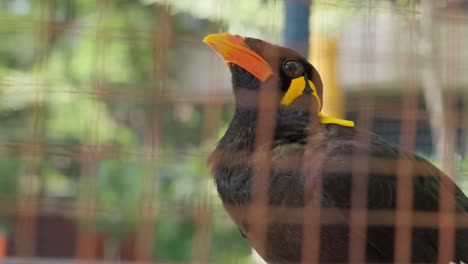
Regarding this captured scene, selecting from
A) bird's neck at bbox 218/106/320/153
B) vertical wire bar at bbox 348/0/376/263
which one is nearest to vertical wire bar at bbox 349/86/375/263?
vertical wire bar at bbox 348/0/376/263

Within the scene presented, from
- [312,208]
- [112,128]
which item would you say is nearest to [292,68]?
[312,208]

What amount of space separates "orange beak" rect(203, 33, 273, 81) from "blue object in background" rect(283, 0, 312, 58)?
16cm

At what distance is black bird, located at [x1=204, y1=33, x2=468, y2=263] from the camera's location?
1656mm

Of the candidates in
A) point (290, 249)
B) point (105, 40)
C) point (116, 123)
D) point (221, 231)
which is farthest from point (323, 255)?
point (116, 123)

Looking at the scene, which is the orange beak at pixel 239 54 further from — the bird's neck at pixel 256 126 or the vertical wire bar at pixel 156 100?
the vertical wire bar at pixel 156 100

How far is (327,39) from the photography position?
89.4 inches

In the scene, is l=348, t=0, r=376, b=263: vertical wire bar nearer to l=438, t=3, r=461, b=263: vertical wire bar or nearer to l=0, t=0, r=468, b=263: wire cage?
l=0, t=0, r=468, b=263: wire cage

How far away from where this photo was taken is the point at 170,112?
171 inches

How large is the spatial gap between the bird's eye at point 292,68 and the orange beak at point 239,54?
0.14 ft

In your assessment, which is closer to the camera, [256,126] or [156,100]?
[156,100]

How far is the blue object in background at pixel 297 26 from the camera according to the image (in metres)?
1.90

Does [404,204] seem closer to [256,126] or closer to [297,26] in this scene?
[256,126]

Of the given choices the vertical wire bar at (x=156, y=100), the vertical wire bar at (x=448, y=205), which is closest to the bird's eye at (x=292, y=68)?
the vertical wire bar at (x=448, y=205)

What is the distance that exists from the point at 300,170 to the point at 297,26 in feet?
1.36
